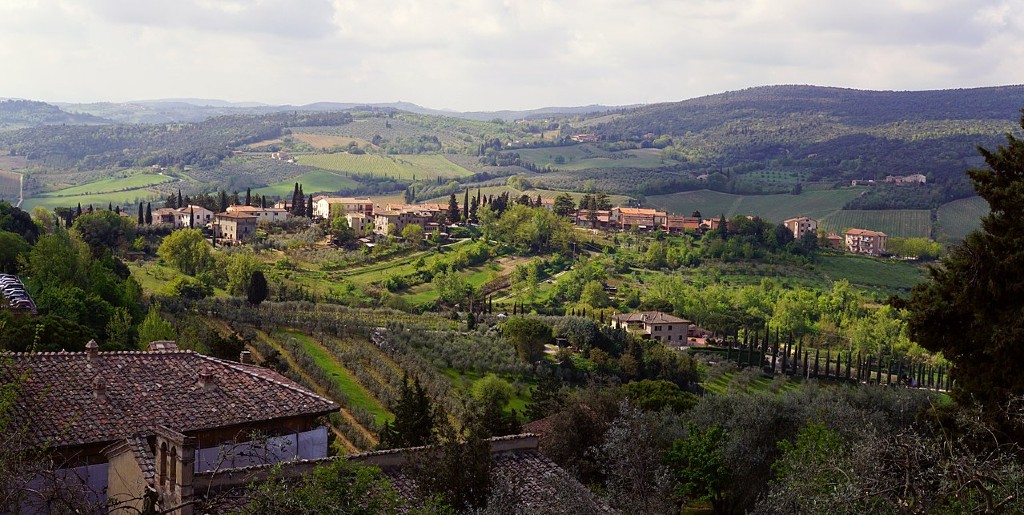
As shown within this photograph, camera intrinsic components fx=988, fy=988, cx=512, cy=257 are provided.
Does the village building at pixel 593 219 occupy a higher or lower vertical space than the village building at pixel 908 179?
lower

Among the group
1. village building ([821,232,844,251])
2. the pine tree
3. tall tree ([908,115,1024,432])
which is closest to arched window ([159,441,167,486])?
tall tree ([908,115,1024,432])

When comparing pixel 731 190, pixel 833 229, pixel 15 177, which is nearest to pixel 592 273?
pixel 833 229

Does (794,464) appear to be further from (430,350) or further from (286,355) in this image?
(430,350)

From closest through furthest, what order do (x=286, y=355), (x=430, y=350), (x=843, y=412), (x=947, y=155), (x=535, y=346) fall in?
(x=843, y=412), (x=286, y=355), (x=430, y=350), (x=535, y=346), (x=947, y=155)

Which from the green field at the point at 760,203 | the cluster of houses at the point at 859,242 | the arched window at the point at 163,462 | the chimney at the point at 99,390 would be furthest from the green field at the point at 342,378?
the green field at the point at 760,203

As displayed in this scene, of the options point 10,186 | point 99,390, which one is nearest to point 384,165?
point 10,186

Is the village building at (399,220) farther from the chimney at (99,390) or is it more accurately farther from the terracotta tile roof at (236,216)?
the chimney at (99,390)
